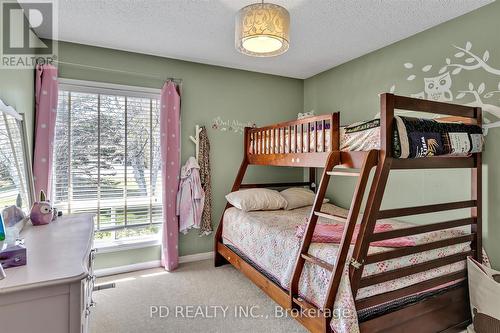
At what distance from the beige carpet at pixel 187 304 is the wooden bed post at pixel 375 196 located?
35.5 inches

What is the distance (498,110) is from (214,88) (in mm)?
2951

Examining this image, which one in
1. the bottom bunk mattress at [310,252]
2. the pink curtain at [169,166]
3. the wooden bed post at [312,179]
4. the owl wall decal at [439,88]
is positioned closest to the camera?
the bottom bunk mattress at [310,252]

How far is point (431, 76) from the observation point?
2.70m

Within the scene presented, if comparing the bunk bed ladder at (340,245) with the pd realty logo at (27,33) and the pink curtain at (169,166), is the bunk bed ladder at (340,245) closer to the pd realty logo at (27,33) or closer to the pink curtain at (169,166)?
the pink curtain at (169,166)

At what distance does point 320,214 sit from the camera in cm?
197

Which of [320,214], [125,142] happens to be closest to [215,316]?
[320,214]

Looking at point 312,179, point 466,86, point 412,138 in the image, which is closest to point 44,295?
point 412,138

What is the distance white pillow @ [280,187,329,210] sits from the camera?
3548 mm

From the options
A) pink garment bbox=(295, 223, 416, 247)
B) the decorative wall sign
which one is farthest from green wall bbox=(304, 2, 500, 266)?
pink garment bbox=(295, 223, 416, 247)

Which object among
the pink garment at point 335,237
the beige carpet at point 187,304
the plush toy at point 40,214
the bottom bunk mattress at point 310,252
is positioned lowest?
the beige carpet at point 187,304

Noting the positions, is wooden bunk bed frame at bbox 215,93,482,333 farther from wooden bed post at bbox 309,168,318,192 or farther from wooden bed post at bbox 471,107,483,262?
wooden bed post at bbox 309,168,318,192

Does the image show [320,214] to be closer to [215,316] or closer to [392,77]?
[215,316]

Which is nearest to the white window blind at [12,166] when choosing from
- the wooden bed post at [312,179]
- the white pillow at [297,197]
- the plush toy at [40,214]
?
the plush toy at [40,214]

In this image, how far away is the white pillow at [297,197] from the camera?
3548 millimetres
